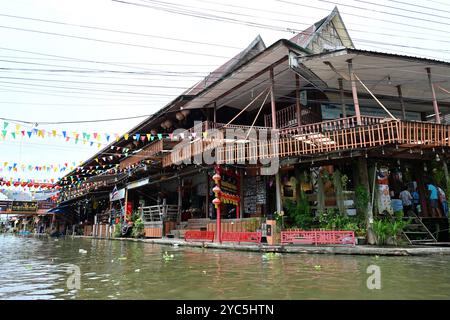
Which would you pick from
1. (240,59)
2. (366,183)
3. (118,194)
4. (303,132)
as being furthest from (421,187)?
(118,194)

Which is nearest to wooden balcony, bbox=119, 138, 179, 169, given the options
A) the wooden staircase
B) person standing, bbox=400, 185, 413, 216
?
person standing, bbox=400, 185, 413, 216

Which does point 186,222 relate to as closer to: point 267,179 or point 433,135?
point 267,179

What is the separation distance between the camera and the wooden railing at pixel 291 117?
16.8m

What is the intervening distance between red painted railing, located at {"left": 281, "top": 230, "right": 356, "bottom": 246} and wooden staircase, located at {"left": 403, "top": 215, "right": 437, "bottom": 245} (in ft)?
9.02

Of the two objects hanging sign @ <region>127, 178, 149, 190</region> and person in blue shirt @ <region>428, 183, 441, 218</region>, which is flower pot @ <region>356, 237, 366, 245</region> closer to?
person in blue shirt @ <region>428, 183, 441, 218</region>

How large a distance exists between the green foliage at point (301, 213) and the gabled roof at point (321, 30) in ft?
25.2

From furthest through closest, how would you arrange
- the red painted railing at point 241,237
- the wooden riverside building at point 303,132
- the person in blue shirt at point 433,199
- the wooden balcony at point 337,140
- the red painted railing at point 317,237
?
the person in blue shirt at point 433,199
the red painted railing at point 241,237
the wooden riverside building at point 303,132
the wooden balcony at point 337,140
the red painted railing at point 317,237

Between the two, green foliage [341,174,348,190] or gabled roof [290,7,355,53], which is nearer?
green foliage [341,174,348,190]

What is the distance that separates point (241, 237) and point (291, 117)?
285 inches

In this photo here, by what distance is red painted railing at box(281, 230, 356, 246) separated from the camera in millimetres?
11281

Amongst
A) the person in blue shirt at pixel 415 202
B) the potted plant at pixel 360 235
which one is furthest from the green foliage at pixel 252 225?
the person in blue shirt at pixel 415 202

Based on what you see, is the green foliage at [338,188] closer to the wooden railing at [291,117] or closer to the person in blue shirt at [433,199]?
the wooden railing at [291,117]

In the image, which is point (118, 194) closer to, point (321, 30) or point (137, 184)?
point (137, 184)
